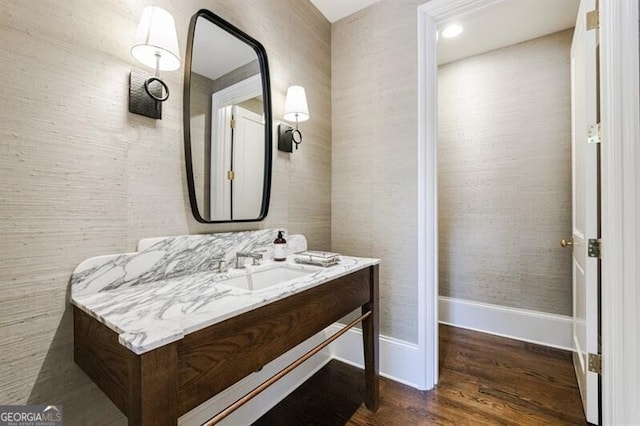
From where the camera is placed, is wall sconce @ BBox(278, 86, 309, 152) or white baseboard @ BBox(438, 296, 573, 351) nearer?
wall sconce @ BBox(278, 86, 309, 152)

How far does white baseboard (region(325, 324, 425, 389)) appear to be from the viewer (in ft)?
5.77

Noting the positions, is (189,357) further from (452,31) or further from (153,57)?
(452,31)

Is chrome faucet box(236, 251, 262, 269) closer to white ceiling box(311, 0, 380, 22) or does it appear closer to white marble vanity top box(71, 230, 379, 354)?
white marble vanity top box(71, 230, 379, 354)

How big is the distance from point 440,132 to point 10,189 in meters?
2.92

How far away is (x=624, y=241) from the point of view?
1.12 m

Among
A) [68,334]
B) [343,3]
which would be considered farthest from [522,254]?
[68,334]

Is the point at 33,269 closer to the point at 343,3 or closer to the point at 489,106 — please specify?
the point at 343,3

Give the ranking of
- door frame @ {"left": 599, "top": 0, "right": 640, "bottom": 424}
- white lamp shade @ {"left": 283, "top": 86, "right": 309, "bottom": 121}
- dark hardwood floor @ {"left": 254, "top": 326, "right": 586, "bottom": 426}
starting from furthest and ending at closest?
A: white lamp shade @ {"left": 283, "top": 86, "right": 309, "bottom": 121}, dark hardwood floor @ {"left": 254, "top": 326, "right": 586, "bottom": 426}, door frame @ {"left": 599, "top": 0, "right": 640, "bottom": 424}

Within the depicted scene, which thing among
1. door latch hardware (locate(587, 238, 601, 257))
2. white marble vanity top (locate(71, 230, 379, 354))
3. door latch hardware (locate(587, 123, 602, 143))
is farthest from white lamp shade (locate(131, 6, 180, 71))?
door latch hardware (locate(587, 238, 601, 257))

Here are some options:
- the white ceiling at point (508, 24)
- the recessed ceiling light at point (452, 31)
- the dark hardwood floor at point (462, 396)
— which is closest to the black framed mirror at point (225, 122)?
the dark hardwood floor at point (462, 396)

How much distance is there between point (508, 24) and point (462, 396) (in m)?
2.61

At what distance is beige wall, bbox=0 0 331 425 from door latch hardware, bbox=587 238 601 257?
1843 mm

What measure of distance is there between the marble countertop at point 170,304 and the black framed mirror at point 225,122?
1.14 feet

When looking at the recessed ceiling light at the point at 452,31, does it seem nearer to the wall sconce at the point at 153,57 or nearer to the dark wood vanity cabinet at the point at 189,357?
the wall sconce at the point at 153,57
